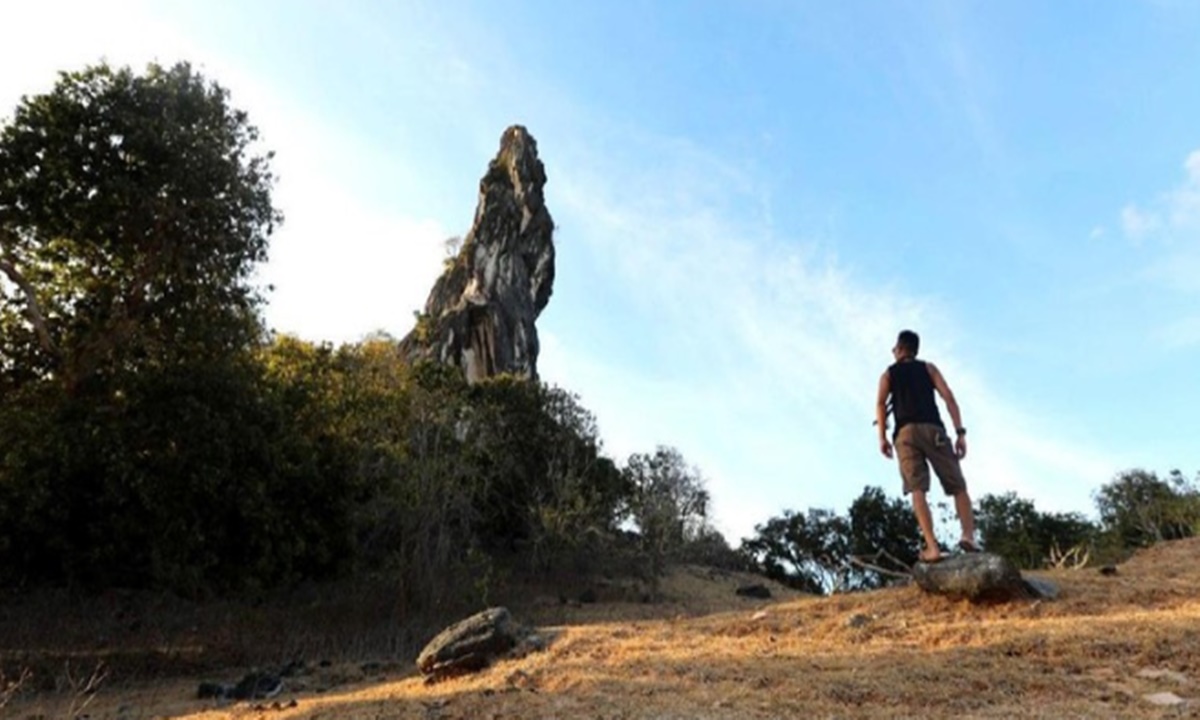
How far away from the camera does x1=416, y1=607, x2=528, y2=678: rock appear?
8680 mm

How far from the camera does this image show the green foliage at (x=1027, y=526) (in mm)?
29625

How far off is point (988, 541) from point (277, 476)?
25.0 metres

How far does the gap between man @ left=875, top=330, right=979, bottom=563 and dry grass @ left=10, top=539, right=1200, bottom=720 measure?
3.16 ft

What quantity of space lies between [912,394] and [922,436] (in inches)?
18.1

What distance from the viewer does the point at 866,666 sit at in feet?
21.7

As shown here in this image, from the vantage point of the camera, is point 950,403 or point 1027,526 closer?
point 950,403

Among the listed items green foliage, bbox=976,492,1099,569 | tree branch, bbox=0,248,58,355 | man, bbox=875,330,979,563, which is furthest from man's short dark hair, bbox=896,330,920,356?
green foliage, bbox=976,492,1099,569

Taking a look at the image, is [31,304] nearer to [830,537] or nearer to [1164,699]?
[1164,699]

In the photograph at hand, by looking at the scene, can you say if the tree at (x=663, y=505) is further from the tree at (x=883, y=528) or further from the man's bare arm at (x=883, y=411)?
the man's bare arm at (x=883, y=411)

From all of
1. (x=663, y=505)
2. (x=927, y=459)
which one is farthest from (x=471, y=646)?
(x=663, y=505)

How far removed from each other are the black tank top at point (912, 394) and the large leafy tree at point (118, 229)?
15.1 meters

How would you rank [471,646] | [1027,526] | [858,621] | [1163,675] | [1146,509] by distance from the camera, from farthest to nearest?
[1027,526]
[1146,509]
[471,646]
[858,621]
[1163,675]

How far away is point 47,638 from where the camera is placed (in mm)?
16859

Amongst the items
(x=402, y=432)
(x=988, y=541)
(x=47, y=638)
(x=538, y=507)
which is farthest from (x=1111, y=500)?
(x=47, y=638)
